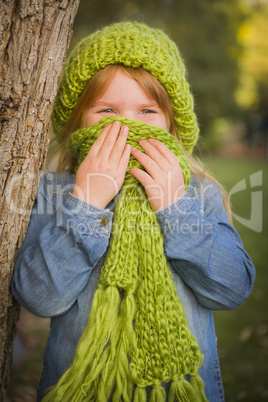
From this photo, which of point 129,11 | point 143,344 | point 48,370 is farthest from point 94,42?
point 129,11

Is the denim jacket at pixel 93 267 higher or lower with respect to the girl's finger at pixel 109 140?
lower

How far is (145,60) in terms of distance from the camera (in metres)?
1.58

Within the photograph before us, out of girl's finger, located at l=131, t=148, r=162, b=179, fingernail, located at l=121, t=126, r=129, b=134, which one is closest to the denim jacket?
girl's finger, located at l=131, t=148, r=162, b=179

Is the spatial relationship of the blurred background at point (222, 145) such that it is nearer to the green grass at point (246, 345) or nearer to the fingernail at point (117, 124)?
the green grass at point (246, 345)

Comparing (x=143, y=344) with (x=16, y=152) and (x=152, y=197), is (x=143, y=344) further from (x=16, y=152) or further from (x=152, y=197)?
(x=16, y=152)

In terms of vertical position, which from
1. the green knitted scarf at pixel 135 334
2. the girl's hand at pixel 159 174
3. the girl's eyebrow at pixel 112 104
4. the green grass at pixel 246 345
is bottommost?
the green grass at pixel 246 345

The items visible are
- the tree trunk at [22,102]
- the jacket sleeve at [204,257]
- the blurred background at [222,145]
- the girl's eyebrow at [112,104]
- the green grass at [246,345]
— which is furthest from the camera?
the blurred background at [222,145]

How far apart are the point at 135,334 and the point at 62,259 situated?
0.42 m

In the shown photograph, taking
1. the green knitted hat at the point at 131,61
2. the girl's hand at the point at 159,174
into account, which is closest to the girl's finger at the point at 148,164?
the girl's hand at the point at 159,174

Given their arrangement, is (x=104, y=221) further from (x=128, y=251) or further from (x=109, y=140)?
(x=109, y=140)

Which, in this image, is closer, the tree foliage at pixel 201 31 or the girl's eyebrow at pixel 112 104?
the girl's eyebrow at pixel 112 104

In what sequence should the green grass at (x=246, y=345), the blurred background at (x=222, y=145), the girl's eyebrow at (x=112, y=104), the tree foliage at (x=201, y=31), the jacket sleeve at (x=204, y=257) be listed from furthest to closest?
1. the tree foliage at (x=201, y=31)
2. the blurred background at (x=222, y=145)
3. the green grass at (x=246, y=345)
4. the girl's eyebrow at (x=112, y=104)
5. the jacket sleeve at (x=204, y=257)

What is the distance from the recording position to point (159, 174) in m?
1.50

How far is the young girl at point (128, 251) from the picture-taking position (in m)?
1.38
